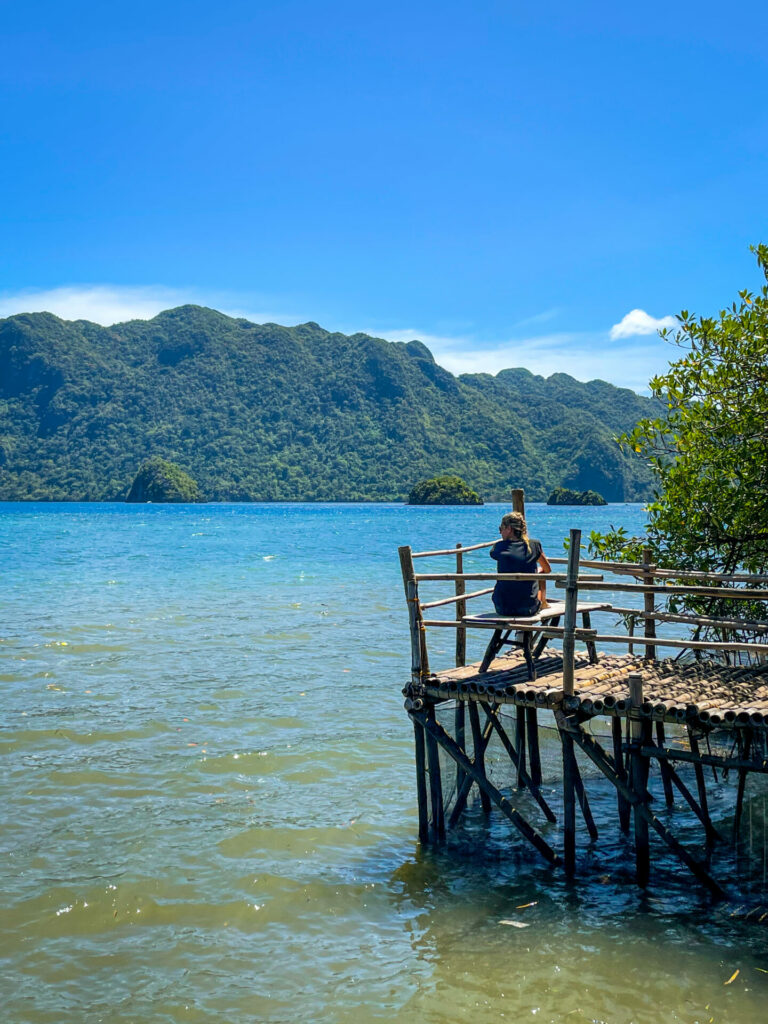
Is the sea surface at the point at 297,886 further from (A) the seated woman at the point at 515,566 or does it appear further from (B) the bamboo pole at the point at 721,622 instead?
(A) the seated woman at the point at 515,566

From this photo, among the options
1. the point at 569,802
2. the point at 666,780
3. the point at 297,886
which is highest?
the point at 569,802

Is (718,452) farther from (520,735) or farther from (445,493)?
(445,493)

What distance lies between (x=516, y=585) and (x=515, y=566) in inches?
8.0

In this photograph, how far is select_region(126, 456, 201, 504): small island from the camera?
18112 cm

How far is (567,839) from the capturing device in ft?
29.9

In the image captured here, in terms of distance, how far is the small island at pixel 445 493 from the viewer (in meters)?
166

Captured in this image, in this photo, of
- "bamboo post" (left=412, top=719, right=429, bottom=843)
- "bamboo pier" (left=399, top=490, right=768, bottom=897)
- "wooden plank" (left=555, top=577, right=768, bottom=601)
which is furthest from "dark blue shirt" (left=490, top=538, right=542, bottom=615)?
"bamboo post" (left=412, top=719, right=429, bottom=843)

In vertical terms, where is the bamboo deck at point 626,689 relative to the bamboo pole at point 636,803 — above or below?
above

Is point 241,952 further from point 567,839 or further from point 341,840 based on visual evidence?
point 567,839

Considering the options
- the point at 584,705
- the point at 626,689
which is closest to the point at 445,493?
the point at 626,689

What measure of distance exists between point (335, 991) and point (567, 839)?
2.88 meters

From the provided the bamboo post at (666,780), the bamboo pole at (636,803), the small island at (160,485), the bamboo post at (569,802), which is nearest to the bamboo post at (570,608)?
the bamboo pole at (636,803)

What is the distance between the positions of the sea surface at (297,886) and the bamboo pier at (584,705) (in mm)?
318

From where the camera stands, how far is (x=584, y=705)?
342 inches
